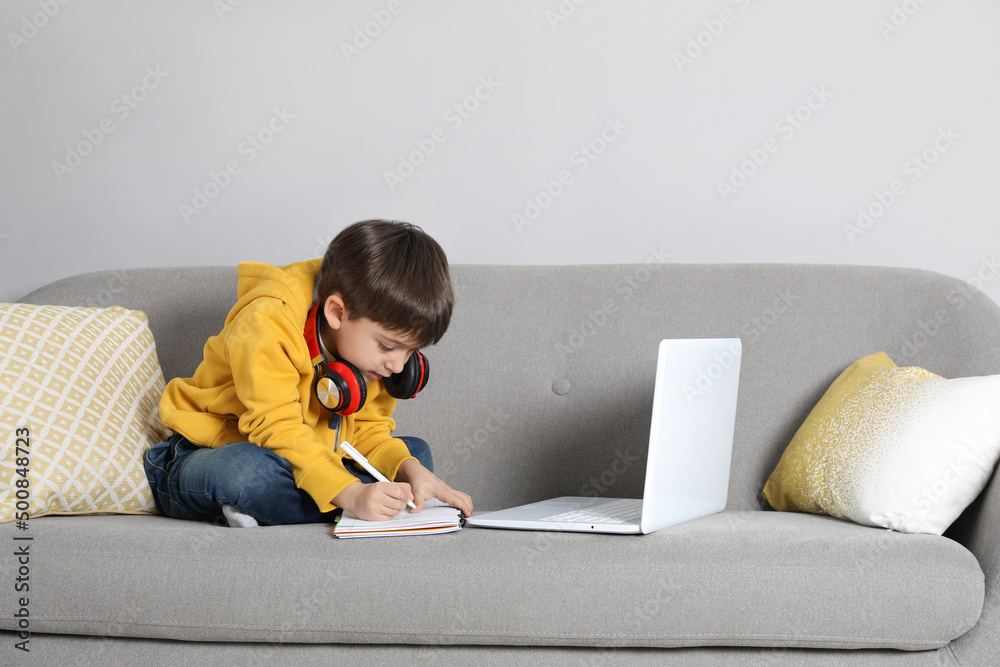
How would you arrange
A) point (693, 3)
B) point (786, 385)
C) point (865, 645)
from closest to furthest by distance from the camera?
point (865, 645) → point (786, 385) → point (693, 3)

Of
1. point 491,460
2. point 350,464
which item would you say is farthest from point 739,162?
point 350,464

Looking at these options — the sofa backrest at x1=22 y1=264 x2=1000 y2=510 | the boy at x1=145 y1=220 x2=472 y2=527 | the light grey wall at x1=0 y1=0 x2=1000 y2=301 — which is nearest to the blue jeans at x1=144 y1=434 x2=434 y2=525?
the boy at x1=145 y1=220 x2=472 y2=527

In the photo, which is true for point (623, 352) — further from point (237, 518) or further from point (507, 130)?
point (237, 518)

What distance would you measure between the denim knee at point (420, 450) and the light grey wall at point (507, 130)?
629 millimetres

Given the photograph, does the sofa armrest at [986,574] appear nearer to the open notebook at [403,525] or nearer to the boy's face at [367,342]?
the open notebook at [403,525]

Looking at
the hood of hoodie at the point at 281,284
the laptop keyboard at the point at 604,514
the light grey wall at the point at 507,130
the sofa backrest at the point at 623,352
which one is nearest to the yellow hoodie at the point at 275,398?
the hood of hoodie at the point at 281,284

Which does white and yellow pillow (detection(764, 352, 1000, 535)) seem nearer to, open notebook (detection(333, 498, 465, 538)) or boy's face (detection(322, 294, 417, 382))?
open notebook (detection(333, 498, 465, 538))

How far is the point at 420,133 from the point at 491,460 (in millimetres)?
929

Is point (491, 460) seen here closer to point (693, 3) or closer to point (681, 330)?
point (681, 330)

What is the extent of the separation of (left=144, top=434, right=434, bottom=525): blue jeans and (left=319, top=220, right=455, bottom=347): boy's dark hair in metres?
0.30

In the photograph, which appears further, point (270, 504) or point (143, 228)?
point (143, 228)

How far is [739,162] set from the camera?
2014 millimetres

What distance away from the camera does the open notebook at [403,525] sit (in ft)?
3.76

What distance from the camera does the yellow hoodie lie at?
1.28 meters
